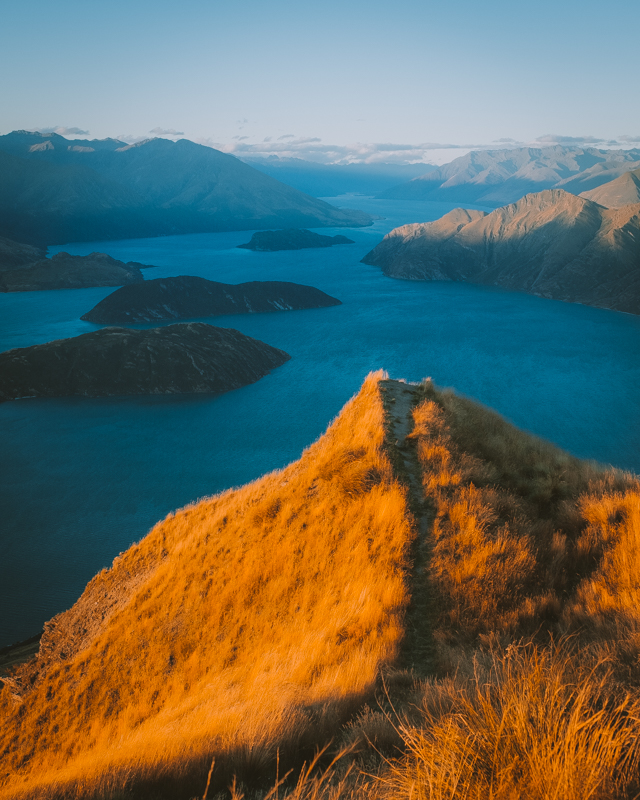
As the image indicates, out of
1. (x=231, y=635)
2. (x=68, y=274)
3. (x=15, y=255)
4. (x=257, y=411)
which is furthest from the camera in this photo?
(x=15, y=255)

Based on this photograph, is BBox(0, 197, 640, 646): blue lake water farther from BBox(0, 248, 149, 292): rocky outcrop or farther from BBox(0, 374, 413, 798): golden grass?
BBox(0, 374, 413, 798): golden grass

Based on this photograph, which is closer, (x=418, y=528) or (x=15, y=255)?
(x=418, y=528)


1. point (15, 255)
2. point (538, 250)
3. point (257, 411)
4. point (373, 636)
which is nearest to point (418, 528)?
point (373, 636)

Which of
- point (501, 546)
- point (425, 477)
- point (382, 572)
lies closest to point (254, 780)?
point (382, 572)

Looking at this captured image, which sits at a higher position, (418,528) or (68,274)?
(68,274)

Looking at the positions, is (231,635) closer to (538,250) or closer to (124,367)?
(124,367)

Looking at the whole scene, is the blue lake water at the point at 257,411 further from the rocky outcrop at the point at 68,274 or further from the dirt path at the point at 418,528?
the dirt path at the point at 418,528

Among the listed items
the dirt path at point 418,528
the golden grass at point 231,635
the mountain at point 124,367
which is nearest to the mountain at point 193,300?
the mountain at point 124,367
